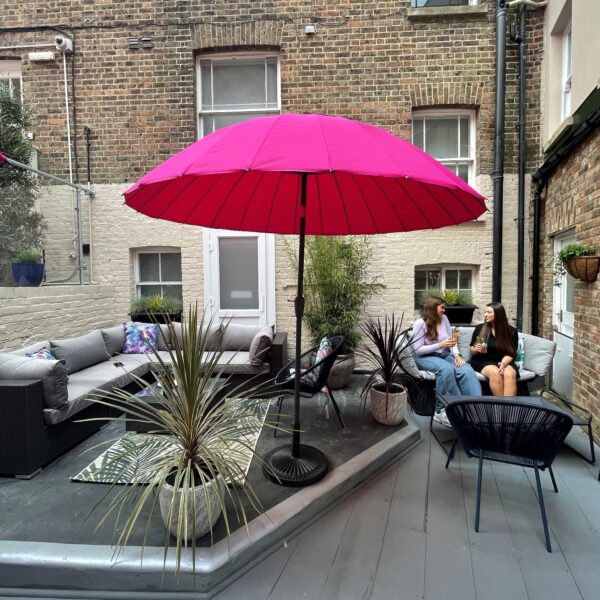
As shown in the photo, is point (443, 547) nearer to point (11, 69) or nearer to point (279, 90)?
point (279, 90)

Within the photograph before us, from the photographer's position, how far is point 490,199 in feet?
18.2

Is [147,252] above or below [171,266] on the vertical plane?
above

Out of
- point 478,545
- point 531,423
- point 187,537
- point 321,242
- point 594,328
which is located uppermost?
point 321,242

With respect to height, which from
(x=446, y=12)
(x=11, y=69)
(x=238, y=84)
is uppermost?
(x=446, y=12)

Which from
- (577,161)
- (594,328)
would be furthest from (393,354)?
(577,161)

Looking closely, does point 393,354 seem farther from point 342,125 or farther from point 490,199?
point 490,199

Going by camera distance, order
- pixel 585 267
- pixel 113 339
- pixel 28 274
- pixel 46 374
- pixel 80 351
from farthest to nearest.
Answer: pixel 113 339 → pixel 28 274 → pixel 80 351 → pixel 585 267 → pixel 46 374

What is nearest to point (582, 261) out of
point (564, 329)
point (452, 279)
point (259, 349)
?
point (564, 329)

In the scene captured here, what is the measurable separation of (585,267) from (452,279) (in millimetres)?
2406

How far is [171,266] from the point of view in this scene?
6.11m

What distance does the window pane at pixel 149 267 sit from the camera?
612 centimetres

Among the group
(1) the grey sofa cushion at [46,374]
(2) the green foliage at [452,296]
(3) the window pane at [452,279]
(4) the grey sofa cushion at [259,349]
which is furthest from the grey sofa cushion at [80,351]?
(3) the window pane at [452,279]

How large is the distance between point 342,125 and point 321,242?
3.27 metres

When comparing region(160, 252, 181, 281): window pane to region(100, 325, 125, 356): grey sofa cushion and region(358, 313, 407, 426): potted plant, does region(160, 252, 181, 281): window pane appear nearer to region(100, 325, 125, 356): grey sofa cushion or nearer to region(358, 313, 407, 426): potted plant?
region(100, 325, 125, 356): grey sofa cushion
